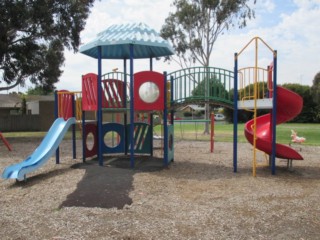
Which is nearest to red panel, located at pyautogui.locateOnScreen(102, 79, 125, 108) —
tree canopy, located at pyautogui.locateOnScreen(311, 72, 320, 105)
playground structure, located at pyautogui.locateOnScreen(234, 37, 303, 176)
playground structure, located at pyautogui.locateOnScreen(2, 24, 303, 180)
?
playground structure, located at pyautogui.locateOnScreen(2, 24, 303, 180)

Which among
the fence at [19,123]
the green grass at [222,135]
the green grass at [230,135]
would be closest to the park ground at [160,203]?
the green grass at [230,135]

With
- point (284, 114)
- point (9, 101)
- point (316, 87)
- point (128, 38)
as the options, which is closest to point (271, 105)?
point (284, 114)

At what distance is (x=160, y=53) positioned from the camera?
11.1 m

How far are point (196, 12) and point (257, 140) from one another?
19.2 metres

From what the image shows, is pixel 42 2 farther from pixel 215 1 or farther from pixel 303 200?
pixel 303 200

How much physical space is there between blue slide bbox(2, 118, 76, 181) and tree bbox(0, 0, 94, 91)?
391 inches

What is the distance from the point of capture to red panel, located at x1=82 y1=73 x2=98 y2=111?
9438 millimetres

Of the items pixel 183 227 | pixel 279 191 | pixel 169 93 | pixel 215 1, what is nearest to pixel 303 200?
pixel 279 191

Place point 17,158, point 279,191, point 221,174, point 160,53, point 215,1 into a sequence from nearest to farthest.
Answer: point 279,191
point 221,174
point 160,53
point 17,158
point 215,1

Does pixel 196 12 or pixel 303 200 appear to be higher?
pixel 196 12

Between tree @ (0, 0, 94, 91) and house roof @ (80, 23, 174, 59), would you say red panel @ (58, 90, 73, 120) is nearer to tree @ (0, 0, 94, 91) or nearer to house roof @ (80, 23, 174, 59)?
house roof @ (80, 23, 174, 59)

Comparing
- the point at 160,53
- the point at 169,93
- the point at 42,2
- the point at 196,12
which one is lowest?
the point at 169,93

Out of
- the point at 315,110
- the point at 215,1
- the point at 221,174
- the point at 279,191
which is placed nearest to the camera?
the point at 279,191

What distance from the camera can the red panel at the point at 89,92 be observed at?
9.44m
